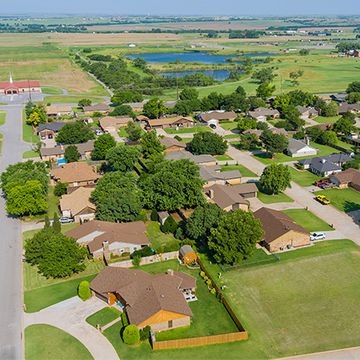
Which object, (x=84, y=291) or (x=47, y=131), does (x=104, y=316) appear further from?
Answer: (x=47, y=131)

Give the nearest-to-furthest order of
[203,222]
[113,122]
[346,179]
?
1. [203,222]
2. [346,179]
3. [113,122]

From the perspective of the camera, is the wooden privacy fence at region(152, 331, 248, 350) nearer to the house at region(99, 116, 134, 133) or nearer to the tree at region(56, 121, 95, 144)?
the tree at region(56, 121, 95, 144)

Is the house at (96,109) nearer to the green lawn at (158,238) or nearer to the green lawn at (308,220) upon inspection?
the green lawn at (158,238)

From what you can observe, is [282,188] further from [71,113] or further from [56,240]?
[71,113]

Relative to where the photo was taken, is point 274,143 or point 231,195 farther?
point 274,143

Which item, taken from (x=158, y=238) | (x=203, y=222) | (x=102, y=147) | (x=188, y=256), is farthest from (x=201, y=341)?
(x=102, y=147)

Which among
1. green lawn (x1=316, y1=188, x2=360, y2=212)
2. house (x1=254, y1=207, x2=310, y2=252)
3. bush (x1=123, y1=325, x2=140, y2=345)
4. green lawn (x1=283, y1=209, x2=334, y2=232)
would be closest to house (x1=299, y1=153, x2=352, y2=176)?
green lawn (x1=316, y1=188, x2=360, y2=212)

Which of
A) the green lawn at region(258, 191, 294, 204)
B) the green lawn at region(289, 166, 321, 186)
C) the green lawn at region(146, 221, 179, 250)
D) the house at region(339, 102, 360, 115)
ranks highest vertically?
the house at region(339, 102, 360, 115)

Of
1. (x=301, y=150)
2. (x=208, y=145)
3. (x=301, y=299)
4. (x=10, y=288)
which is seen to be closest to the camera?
(x=301, y=299)
